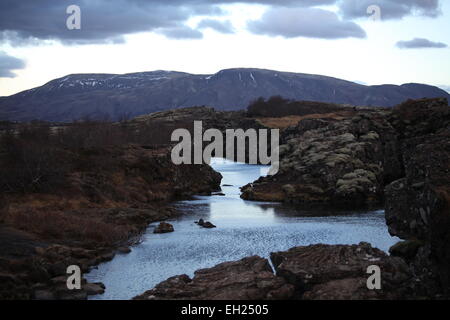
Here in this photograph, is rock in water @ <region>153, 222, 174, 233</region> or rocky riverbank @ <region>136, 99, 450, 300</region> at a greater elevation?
rocky riverbank @ <region>136, 99, 450, 300</region>

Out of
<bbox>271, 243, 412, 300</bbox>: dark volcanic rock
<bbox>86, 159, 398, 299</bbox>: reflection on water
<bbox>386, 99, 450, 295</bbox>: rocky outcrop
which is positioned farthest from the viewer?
<bbox>86, 159, 398, 299</bbox>: reflection on water

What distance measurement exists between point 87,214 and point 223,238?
43.5 feet

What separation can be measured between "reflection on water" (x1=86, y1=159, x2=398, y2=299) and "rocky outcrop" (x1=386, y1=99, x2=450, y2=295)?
25.5 ft

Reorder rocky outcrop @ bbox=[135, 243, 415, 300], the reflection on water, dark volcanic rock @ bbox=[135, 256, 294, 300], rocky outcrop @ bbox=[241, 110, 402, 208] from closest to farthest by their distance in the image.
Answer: rocky outcrop @ bbox=[135, 243, 415, 300], dark volcanic rock @ bbox=[135, 256, 294, 300], the reflection on water, rocky outcrop @ bbox=[241, 110, 402, 208]

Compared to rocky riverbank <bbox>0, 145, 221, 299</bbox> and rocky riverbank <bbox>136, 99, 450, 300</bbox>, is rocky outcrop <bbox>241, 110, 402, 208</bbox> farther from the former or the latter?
rocky riverbank <bbox>136, 99, 450, 300</bbox>

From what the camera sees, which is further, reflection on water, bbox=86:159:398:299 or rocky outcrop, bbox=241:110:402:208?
rocky outcrop, bbox=241:110:402:208

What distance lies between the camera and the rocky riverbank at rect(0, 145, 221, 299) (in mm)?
31281

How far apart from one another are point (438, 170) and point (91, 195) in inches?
1472

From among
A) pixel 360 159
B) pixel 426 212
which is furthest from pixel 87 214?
pixel 360 159

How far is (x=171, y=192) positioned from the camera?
7350 centimetres

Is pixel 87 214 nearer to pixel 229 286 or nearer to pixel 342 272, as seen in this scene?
pixel 229 286

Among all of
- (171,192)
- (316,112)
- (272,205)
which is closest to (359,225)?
(272,205)

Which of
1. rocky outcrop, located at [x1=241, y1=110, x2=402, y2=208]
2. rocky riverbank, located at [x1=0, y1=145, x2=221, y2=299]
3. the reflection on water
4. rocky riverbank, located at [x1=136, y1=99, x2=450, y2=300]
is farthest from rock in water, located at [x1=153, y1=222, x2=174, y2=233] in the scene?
rocky outcrop, located at [x1=241, y1=110, x2=402, y2=208]

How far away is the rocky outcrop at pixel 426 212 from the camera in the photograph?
25859 mm
